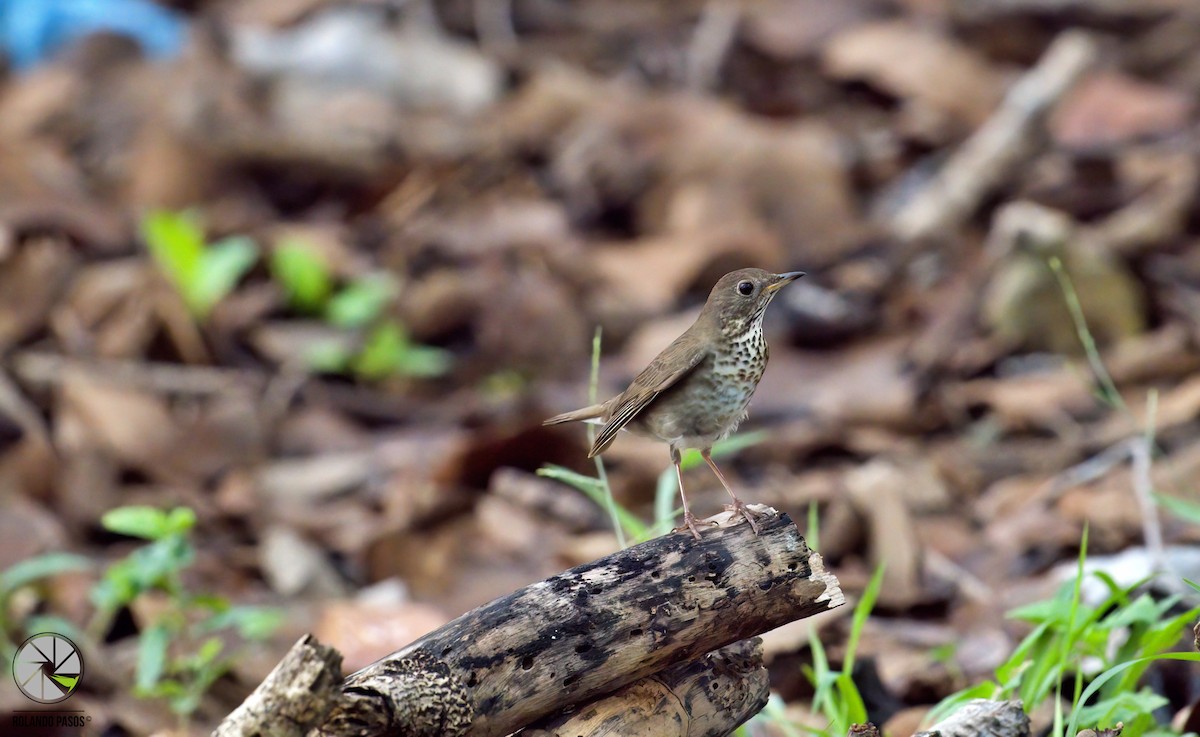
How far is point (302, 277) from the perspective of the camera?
7914mm

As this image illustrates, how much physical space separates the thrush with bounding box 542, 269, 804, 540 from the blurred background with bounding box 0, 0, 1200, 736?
11.6 inches

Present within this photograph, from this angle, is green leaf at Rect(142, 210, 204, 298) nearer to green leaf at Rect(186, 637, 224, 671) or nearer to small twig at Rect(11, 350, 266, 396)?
small twig at Rect(11, 350, 266, 396)

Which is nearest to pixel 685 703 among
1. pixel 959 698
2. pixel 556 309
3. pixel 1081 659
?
pixel 959 698

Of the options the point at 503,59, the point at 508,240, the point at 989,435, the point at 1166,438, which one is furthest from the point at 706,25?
the point at 1166,438

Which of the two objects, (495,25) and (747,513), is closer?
(747,513)

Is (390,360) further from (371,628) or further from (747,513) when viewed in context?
(747,513)

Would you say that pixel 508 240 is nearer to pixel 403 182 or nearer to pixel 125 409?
pixel 403 182

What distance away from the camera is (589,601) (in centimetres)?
286

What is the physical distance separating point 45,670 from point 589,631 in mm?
1964

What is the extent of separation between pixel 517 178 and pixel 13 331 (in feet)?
12.7

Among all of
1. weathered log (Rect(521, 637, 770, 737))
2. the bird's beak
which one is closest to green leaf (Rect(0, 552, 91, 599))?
weathered log (Rect(521, 637, 770, 737))

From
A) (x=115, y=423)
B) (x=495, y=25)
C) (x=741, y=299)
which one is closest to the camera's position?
(x=741, y=299)

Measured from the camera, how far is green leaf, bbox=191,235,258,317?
7.41 meters

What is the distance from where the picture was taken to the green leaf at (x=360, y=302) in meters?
7.70
